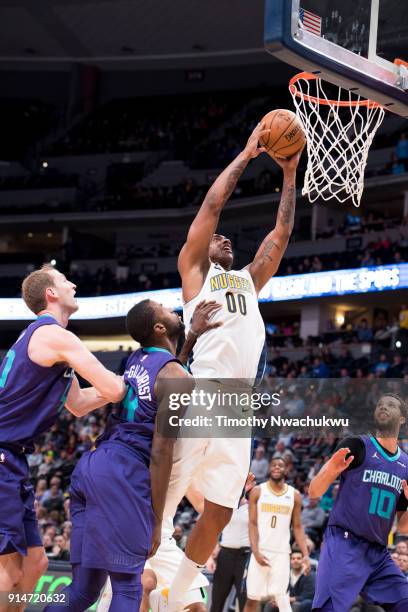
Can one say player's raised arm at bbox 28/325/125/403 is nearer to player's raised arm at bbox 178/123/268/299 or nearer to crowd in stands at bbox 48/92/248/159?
player's raised arm at bbox 178/123/268/299

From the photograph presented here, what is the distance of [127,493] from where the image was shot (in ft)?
14.7

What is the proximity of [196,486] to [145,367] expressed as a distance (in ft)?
3.15

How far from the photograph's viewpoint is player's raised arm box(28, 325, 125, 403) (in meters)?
4.55

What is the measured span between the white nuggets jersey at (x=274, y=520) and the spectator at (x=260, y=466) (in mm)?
5070

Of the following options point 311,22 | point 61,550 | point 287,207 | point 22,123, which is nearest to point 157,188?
point 22,123

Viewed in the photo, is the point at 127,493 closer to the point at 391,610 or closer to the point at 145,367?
the point at 145,367

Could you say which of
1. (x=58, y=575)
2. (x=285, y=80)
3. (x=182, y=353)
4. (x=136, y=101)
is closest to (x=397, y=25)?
(x=182, y=353)

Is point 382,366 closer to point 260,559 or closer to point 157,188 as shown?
point 260,559

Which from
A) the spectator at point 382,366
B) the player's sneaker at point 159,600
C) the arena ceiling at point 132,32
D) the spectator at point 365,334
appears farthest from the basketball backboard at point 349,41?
the arena ceiling at point 132,32

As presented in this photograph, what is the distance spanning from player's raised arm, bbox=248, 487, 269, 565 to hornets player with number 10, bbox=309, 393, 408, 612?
350cm

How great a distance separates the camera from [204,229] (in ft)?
17.9

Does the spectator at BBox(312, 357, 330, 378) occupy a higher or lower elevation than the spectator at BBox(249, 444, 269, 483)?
higher

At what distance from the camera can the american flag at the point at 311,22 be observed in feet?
19.1

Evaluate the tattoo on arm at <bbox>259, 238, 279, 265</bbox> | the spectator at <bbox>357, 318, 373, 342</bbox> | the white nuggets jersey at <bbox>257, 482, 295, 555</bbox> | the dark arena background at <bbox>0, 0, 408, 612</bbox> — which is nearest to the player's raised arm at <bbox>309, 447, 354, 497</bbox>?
the tattoo on arm at <bbox>259, 238, 279, 265</bbox>
